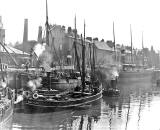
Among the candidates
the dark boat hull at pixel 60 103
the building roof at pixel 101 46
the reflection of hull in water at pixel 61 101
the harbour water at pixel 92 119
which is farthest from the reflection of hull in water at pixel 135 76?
the dark boat hull at pixel 60 103

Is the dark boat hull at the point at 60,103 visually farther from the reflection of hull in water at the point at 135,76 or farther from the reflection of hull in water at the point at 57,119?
the reflection of hull in water at the point at 135,76

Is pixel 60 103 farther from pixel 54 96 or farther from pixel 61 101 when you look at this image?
pixel 54 96

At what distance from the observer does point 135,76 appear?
80250mm

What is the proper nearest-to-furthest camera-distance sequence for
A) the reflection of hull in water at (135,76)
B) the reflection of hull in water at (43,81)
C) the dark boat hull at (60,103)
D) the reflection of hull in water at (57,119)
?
the reflection of hull in water at (57,119), the dark boat hull at (60,103), the reflection of hull in water at (43,81), the reflection of hull in water at (135,76)

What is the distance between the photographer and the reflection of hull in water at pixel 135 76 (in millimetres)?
74662

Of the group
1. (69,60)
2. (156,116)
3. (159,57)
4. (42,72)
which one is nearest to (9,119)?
(156,116)

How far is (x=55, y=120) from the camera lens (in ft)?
93.2

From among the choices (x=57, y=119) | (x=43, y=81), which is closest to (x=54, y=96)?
(x=57, y=119)

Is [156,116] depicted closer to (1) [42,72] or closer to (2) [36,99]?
(2) [36,99]

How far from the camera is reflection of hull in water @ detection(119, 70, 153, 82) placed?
7466 cm

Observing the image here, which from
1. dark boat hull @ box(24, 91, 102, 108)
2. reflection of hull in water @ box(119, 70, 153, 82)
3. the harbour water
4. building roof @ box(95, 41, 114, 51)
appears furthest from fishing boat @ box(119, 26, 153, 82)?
dark boat hull @ box(24, 91, 102, 108)

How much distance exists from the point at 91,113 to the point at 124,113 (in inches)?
158

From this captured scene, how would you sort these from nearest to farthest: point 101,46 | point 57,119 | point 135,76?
point 57,119, point 135,76, point 101,46

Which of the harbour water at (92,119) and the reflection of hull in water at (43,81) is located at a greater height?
the reflection of hull in water at (43,81)
